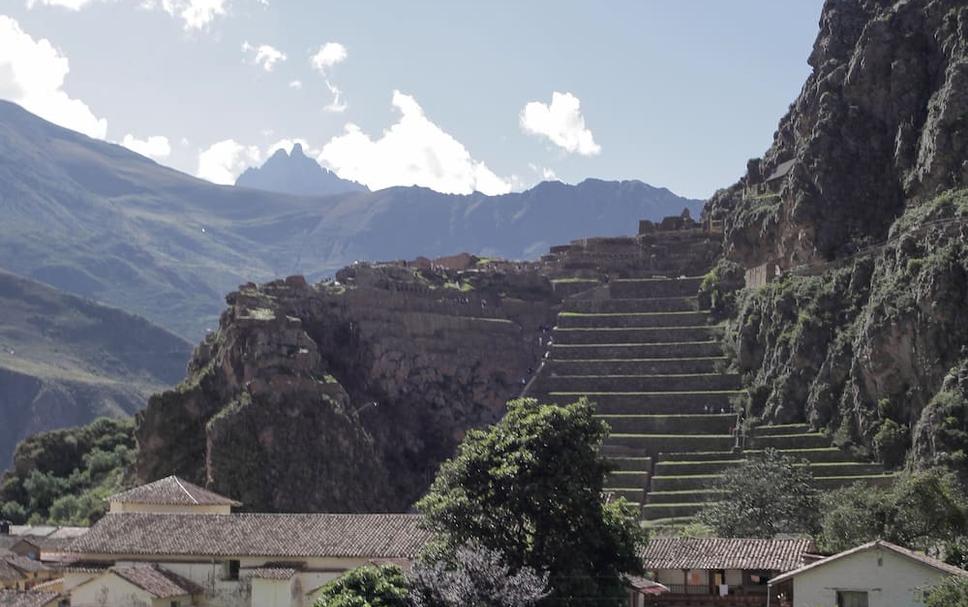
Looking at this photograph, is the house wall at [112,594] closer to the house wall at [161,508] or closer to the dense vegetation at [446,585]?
the dense vegetation at [446,585]

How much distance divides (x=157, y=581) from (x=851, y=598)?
3130 centimetres

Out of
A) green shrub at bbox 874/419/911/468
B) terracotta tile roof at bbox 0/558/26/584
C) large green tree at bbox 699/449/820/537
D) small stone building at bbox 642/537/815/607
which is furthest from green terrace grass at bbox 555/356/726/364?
terracotta tile roof at bbox 0/558/26/584

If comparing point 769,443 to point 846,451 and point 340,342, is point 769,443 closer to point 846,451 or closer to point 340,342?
point 846,451

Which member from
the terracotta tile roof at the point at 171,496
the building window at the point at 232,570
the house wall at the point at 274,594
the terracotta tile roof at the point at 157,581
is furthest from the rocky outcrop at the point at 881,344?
the terracotta tile roof at the point at 157,581

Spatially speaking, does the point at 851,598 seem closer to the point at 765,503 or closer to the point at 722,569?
the point at 722,569

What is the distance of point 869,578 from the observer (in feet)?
196

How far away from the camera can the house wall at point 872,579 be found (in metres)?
59.2

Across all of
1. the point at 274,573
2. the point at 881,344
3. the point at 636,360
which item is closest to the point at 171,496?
the point at 274,573

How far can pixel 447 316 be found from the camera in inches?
5374

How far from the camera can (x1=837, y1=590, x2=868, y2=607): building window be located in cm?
5994

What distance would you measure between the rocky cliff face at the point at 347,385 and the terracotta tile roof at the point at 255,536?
3472 cm

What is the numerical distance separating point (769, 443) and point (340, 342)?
39979 mm

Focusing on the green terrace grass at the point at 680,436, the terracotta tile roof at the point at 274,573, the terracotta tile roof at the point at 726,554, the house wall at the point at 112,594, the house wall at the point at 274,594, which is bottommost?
the house wall at the point at 112,594

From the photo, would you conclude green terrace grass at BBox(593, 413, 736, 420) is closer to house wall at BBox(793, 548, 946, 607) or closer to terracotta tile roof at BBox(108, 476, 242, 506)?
terracotta tile roof at BBox(108, 476, 242, 506)
